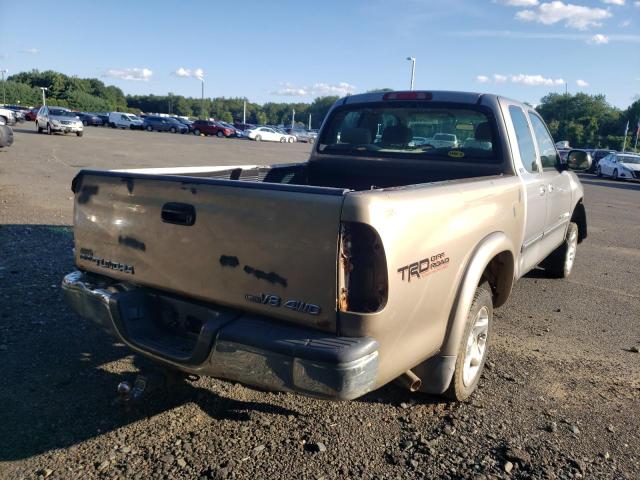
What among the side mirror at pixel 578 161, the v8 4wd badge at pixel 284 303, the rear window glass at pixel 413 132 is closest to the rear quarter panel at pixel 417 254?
the v8 4wd badge at pixel 284 303

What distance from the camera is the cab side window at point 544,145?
5.20 m

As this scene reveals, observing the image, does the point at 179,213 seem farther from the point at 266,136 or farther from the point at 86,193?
the point at 266,136

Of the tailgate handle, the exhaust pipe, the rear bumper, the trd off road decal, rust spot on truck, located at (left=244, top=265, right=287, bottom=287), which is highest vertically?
the tailgate handle

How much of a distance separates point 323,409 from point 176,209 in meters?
1.55

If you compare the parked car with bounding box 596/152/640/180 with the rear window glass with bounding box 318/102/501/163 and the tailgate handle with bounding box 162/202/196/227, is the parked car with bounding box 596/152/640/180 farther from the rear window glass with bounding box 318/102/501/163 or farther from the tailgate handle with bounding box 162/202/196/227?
the tailgate handle with bounding box 162/202/196/227

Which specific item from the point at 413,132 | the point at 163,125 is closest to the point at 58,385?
the point at 413,132

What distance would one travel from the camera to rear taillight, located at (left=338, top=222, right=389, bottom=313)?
7.88 feet

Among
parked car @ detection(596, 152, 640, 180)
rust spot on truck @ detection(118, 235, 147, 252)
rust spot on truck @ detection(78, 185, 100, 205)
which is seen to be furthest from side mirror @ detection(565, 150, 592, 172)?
parked car @ detection(596, 152, 640, 180)

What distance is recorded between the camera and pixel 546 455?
119 inches

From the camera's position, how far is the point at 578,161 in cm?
571

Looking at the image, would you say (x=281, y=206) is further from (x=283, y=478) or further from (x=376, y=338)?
(x=283, y=478)

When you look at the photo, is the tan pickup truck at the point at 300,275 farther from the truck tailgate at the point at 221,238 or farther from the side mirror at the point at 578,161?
the side mirror at the point at 578,161

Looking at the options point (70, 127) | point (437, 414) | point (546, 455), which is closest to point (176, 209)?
point (437, 414)

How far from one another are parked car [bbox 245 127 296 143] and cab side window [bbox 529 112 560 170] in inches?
1985
